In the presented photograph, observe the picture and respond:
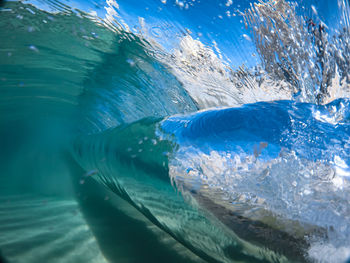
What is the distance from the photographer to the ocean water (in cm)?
111

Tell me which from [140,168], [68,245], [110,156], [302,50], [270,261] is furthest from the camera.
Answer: [110,156]

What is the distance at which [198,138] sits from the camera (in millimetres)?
1517

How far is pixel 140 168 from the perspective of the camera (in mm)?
1680

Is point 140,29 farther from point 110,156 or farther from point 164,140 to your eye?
point 110,156

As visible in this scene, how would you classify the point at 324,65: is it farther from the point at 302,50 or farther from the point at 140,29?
the point at 140,29

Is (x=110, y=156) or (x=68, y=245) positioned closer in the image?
(x=68, y=245)

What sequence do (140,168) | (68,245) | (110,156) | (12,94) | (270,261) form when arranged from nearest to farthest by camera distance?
(270,261), (68,245), (140,168), (110,156), (12,94)

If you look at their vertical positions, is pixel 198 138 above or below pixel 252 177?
above

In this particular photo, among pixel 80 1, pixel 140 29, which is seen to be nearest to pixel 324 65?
pixel 140 29

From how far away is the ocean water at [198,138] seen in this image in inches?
43.8

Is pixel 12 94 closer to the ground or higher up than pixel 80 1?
closer to the ground

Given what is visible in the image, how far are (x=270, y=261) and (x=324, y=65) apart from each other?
128cm

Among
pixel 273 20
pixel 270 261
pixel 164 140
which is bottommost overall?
pixel 270 261

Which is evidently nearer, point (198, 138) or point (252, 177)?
point (252, 177)
